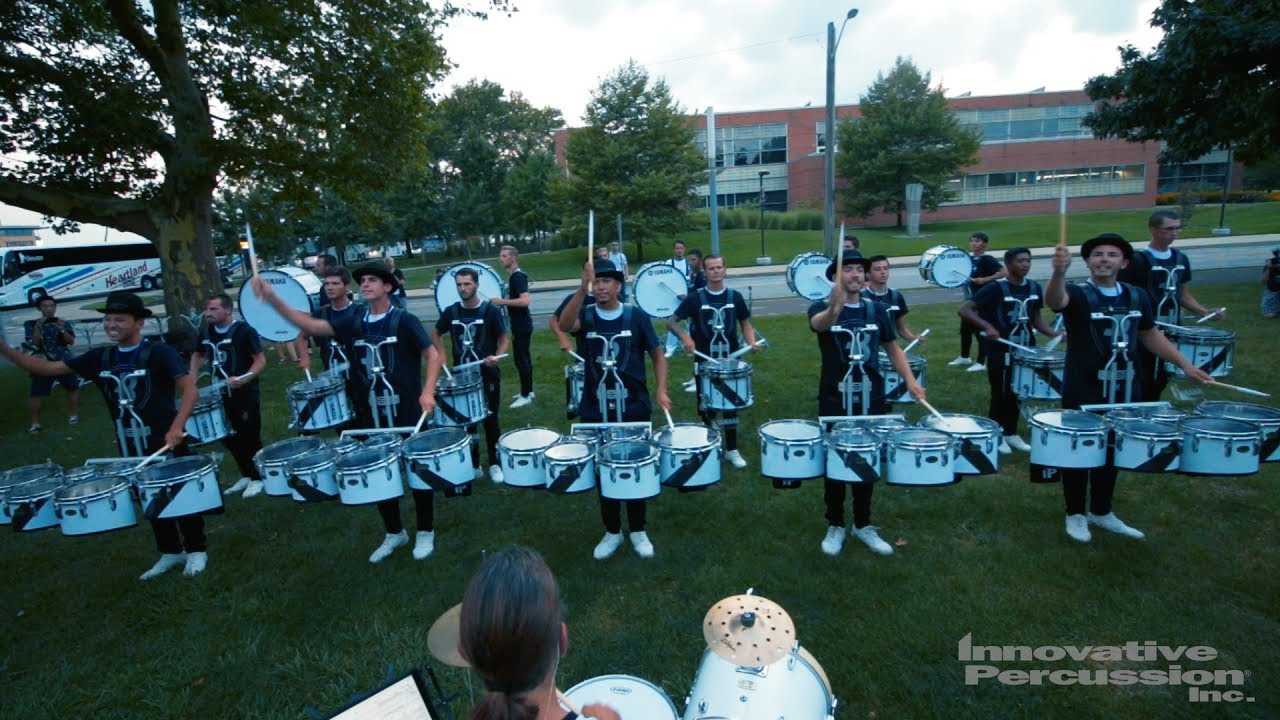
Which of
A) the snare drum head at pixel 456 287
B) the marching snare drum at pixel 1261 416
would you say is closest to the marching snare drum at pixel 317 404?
the snare drum head at pixel 456 287

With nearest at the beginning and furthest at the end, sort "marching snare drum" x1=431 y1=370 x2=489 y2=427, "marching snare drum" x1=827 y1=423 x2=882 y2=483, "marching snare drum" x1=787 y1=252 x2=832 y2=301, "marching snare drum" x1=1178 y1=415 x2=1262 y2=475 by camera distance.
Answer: "marching snare drum" x1=1178 y1=415 x2=1262 y2=475
"marching snare drum" x1=827 y1=423 x2=882 y2=483
"marching snare drum" x1=431 y1=370 x2=489 y2=427
"marching snare drum" x1=787 y1=252 x2=832 y2=301

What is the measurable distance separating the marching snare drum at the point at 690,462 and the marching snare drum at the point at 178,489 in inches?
132

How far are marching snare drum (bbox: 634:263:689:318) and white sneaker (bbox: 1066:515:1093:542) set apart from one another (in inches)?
189

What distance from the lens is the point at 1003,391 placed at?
6926 millimetres

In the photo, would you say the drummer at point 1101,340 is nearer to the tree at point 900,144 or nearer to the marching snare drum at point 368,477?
the marching snare drum at point 368,477

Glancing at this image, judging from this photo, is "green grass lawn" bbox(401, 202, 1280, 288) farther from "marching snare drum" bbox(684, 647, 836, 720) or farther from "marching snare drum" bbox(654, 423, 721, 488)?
"marching snare drum" bbox(684, 647, 836, 720)

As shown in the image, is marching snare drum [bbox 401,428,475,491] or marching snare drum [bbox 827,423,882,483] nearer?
marching snare drum [bbox 827,423,882,483]

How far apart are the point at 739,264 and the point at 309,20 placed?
26.8 meters

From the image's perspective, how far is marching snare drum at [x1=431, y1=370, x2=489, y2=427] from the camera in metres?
6.17

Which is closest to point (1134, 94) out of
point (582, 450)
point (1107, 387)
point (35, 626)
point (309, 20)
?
point (1107, 387)

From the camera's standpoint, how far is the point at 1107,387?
480 centimetres

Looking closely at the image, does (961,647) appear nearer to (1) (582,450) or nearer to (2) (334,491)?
(1) (582,450)

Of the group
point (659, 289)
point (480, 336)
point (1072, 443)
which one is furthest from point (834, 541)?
point (659, 289)

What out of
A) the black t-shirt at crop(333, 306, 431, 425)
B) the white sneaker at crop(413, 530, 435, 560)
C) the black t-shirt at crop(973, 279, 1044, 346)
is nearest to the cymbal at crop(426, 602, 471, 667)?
the black t-shirt at crop(333, 306, 431, 425)
